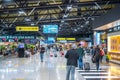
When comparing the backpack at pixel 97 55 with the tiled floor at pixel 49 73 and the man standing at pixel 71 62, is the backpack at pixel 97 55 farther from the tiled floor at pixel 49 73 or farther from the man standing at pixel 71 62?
the man standing at pixel 71 62

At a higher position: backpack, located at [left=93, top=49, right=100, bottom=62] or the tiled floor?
backpack, located at [left=93, top=49, right=100, bottom=62]

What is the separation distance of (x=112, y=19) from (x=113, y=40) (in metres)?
7.81

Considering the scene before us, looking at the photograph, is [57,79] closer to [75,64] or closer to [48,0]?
[75,64]

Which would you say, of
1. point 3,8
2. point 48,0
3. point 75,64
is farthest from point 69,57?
point 3,8

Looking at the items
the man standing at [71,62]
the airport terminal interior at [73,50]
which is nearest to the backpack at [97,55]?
the airport terminal interior at [73,50]

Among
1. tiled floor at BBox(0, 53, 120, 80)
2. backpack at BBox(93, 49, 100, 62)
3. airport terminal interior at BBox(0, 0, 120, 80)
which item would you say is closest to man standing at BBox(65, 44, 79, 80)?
airport terminal interior at BBox(0, 0, 120, 80)

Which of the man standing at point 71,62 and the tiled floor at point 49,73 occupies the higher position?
the man standing at point 71,62

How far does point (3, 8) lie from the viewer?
2748 cm

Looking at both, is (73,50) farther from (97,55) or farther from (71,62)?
(97,55)

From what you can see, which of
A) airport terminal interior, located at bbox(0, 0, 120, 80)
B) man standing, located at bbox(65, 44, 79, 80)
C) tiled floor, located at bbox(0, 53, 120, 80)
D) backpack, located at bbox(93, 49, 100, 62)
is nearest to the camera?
man standing, located at bbox(65, 44, 79, 80)

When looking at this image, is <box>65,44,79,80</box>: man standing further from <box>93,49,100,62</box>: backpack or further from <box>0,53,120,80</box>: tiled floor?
<box>93,49,100,62</box>: backpack

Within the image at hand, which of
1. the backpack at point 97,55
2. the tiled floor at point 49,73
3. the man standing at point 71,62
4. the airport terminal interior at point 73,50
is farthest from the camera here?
the backpack at point 97,55

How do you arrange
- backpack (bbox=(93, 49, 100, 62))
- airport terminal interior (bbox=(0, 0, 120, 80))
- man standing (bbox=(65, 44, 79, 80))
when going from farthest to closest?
1. backpack (bbox=(93, 49, 100, 62))
2. airport terminal interior (bbox=(0, 0, 120, 80))
3. man standing (bbox=(65, 44, 79, 80))

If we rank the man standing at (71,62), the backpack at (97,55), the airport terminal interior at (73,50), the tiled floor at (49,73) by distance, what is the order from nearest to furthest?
the man standing at (71,62)
the tiled floor at (49,73)
the airport terminal interior at (73,50)
the backpack at (97,55)
